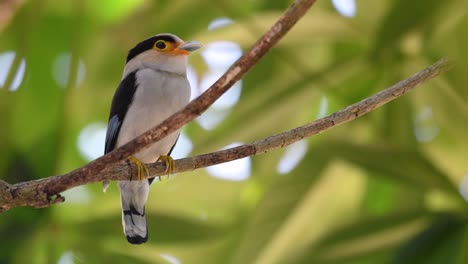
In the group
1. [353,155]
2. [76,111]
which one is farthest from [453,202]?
[76,111]

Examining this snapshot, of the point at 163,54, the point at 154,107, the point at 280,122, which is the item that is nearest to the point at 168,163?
the point at 154,107

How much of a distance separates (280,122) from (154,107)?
1.07 metres

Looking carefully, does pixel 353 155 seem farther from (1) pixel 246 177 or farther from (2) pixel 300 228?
(1) pixel 246 177

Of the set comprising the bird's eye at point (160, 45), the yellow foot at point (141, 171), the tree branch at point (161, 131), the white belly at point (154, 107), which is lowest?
the tree branch at point (161, 131)

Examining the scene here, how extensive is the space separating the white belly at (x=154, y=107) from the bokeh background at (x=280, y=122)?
22.1 inches

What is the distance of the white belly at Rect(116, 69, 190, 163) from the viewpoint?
297cm

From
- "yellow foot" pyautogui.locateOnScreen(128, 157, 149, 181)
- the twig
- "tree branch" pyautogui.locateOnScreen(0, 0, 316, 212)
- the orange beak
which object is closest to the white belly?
the orange beak

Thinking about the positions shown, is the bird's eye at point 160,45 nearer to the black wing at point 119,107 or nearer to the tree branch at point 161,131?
the black wing at point 119,107

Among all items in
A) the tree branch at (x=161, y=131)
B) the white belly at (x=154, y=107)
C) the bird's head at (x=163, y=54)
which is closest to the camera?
the tree branch at (x=161, y=131)

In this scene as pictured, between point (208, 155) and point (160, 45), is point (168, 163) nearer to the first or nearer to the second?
point (208, 155)

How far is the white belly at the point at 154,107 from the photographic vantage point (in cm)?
297

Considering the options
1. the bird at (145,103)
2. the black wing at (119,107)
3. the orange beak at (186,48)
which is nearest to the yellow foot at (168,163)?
the bird at (145,103)

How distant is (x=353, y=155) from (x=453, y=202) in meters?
0.52

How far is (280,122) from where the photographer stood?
3.96 meters
